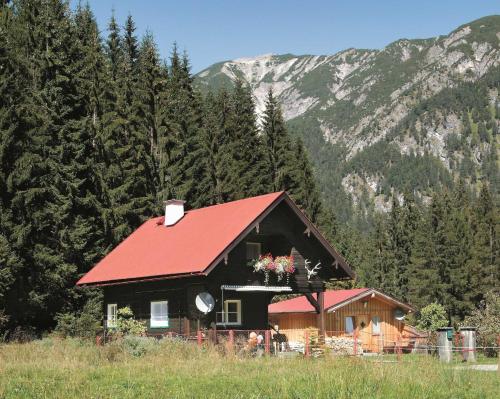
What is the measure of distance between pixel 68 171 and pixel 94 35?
1285 centimetres

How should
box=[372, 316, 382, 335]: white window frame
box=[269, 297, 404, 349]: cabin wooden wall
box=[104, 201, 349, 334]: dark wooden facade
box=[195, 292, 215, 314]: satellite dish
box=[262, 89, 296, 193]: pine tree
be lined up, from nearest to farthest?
box=[195, 292, 215, 314]: satellite dish
box=[104, 201, 349, 334]: dark wooden facade
box=[269, 297, 404, 349]: cabin wooden wall
box=[372, 316, 382, 335]: white window frame
box=[262, 89, 296, 193]: pine tree

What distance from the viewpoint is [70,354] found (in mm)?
20906

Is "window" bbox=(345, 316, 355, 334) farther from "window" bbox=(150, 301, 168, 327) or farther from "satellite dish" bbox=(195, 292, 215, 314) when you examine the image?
"satellite dish" bbox=(195, 292, 215, 314)

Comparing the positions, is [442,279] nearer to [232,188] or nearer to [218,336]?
[232,188]

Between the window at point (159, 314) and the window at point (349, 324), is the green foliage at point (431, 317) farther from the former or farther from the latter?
the window at point (159, 314)

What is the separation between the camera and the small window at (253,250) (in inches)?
1241

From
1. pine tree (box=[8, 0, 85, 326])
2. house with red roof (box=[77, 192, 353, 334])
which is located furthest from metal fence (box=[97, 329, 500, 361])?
pine tree (box=[8, 0, 85, 326])

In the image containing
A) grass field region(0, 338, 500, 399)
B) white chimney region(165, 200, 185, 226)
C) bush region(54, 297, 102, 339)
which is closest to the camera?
grass field region(0, 338, 500, 399)

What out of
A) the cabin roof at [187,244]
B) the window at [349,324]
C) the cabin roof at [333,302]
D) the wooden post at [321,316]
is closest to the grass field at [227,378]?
the cabin roof at [187,244]

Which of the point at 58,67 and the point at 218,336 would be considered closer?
the point at 218,336

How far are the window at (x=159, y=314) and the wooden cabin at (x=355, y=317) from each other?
11.6 m

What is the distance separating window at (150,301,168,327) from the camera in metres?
30.2

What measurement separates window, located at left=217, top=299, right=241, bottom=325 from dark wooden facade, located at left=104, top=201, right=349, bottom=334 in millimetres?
190

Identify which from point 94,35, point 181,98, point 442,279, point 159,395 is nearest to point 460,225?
point 442,279
